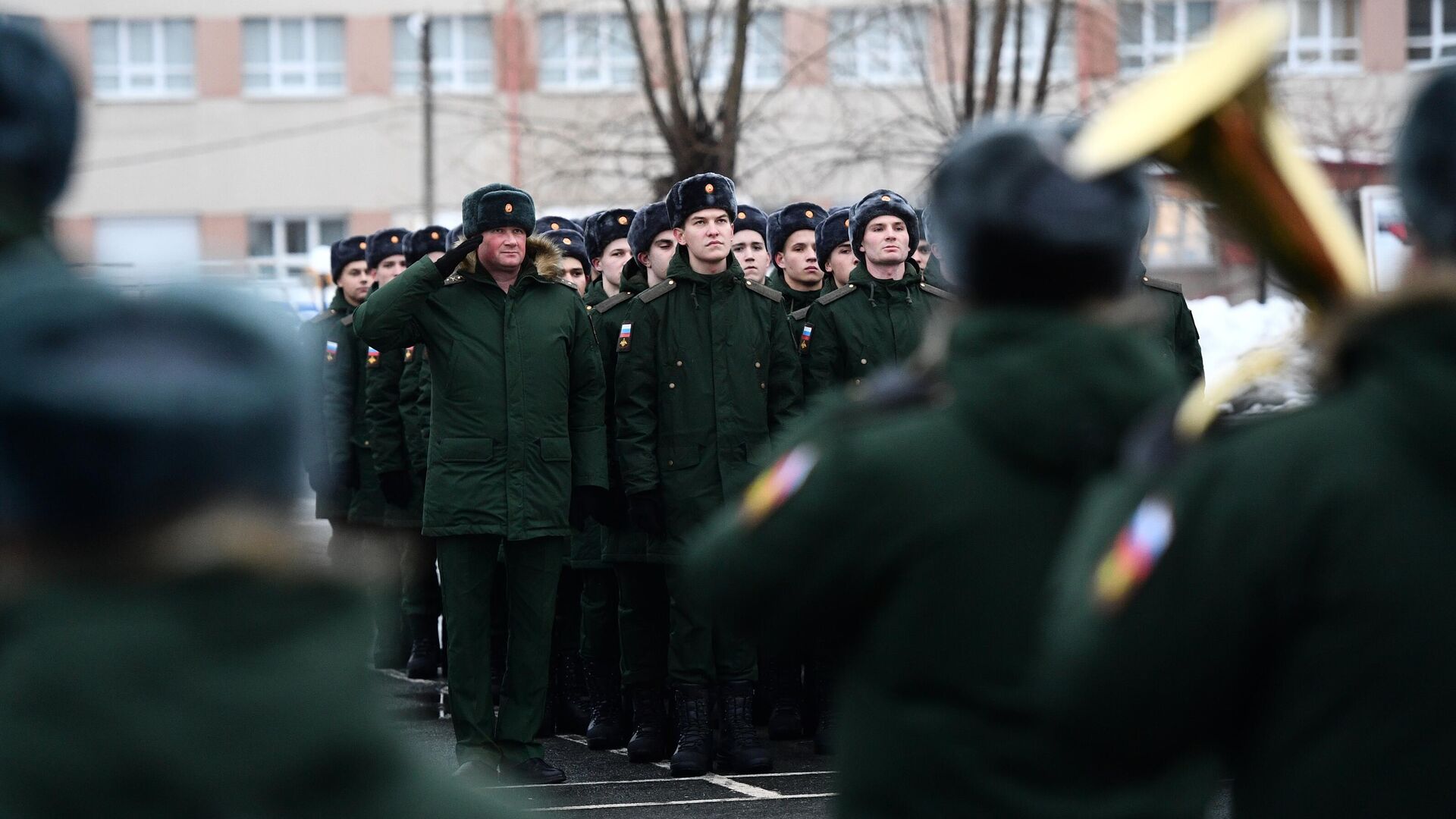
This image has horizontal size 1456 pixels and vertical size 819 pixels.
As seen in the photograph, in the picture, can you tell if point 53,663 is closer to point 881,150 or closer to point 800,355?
point 800,355

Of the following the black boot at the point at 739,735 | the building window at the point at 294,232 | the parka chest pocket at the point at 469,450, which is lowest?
the black boot at the point at 739,735

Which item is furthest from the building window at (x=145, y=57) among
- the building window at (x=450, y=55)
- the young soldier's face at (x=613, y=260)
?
the young soldier's face at (x=613, y=260)

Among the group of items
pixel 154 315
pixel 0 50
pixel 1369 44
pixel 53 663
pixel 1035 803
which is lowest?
pixel 1035 803

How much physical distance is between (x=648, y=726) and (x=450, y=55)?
35279mm

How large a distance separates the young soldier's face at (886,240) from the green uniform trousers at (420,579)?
3814 mm

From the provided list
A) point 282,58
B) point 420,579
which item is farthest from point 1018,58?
point 282,58

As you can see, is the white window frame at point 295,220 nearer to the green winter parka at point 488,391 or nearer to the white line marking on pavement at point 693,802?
the green winter parka at point 488,391

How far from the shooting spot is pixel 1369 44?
38.5 m

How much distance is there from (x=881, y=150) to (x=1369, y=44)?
576 inches

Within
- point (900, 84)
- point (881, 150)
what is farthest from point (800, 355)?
point (900, 84)

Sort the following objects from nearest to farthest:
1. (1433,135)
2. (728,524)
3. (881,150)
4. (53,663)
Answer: (53,663) < (1433,135) < (728,524) < (881,150)

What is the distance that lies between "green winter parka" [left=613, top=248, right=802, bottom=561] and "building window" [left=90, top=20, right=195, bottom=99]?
3723 cm

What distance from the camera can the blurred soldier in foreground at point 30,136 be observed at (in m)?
3.18

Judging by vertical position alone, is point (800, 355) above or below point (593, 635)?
above
